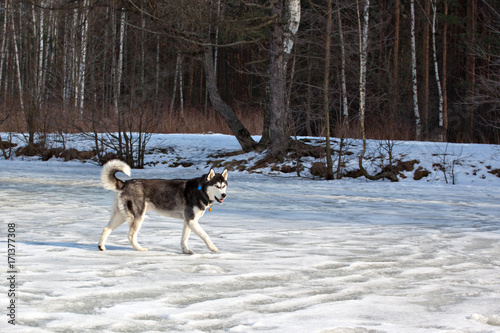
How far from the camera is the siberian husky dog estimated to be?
6.46 meters

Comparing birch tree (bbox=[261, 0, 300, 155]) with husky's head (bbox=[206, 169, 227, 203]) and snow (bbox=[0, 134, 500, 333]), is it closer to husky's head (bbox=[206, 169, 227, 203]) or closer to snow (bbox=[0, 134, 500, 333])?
snow (bbox=[0, 134, 500, 333])

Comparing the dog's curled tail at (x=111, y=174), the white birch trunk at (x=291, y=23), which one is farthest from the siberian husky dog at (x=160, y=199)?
the white birch trunk at (x=291, y=23)

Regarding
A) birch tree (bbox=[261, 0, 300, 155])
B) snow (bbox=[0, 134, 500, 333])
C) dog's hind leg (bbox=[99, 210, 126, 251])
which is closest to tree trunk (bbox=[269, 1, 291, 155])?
birch tree (bbox=[261, 0, 300, 155])

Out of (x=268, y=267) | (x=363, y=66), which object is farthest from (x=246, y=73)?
(x=268, y=267)

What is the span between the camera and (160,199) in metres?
6.65

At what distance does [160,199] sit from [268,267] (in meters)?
1.59

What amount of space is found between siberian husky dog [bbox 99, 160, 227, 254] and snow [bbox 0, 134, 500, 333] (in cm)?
31

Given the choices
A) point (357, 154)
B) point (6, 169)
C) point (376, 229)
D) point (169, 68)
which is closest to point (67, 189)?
point (6, 169)

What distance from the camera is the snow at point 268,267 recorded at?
4180mm

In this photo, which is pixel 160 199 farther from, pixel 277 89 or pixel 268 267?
pixel 277 89

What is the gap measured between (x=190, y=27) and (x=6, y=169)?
26.9ft

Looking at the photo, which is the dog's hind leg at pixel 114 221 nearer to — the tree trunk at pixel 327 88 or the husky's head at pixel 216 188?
the husky's head at pixel 216 188

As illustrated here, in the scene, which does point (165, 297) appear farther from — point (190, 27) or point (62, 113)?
point (62, 113)

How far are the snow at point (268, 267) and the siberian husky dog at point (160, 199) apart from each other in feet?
1.03
